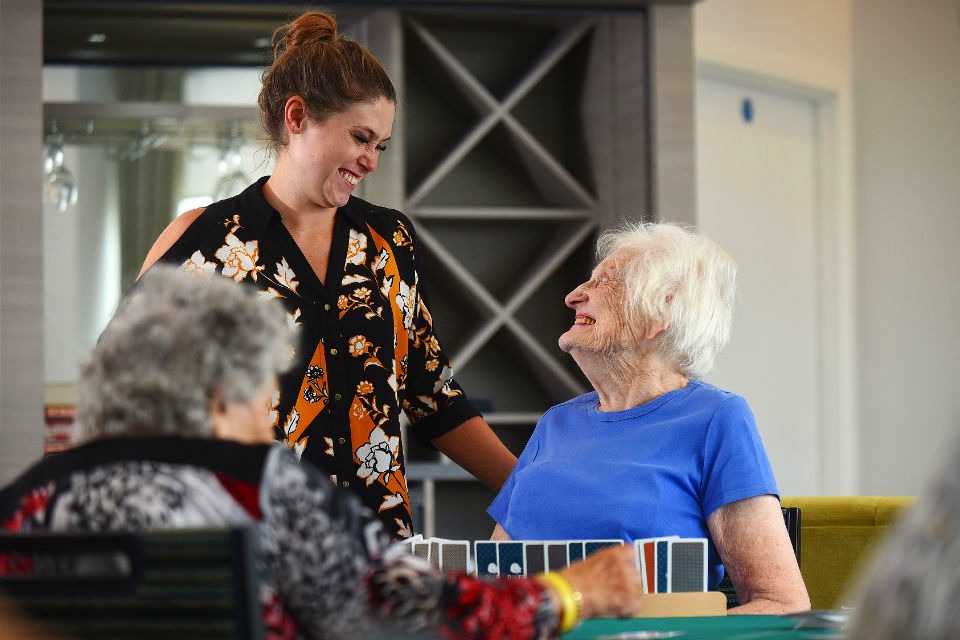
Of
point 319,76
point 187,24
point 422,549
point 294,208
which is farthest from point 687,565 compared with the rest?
point 187,24

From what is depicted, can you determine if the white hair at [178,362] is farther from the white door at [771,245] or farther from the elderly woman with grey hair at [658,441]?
the white door at [771,245]

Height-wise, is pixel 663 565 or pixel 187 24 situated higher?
pixel 187 24

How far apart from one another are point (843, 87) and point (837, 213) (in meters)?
0.53

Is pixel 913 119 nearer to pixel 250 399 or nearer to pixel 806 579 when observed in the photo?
pixel 806 579

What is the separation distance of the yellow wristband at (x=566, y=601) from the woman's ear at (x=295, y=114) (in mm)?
1327

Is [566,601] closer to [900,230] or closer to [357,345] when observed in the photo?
[357,345]

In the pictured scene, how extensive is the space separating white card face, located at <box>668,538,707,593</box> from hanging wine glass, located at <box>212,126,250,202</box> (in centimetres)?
263

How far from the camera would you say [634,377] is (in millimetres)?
2336

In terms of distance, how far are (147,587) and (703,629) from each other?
77 cm

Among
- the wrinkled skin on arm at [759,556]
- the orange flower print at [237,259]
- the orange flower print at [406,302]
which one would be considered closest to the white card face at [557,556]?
the wrinkled skin on arm at [759,556]

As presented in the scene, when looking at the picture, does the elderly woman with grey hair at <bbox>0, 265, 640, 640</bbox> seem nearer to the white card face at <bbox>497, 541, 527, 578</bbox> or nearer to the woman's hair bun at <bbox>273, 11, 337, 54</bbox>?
the white card face at <bbox>497, 541, 527, 578</bbox>

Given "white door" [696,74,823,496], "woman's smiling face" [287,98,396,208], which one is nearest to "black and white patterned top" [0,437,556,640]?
"woman's smiling face" [287,98,396,208]

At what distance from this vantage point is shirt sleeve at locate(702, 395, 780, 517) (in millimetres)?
2047

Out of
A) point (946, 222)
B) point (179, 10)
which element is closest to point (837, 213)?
point (946, 222)
